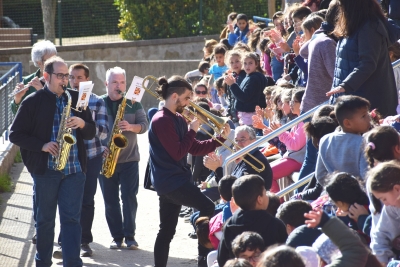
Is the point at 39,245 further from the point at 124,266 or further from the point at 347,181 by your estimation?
the point at 347,181

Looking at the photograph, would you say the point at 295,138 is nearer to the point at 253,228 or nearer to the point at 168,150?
the point at 168,150

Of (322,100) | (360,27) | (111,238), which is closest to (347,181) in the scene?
(360,27)

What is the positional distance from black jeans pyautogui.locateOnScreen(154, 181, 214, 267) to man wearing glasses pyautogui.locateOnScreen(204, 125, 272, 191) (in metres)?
0.55

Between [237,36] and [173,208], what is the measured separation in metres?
8.13

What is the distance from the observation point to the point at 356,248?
12.7ft

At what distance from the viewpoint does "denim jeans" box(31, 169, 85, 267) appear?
6352 mm

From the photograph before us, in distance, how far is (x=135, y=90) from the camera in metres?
7.44

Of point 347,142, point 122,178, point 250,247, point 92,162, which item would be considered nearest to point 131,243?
point 122,178

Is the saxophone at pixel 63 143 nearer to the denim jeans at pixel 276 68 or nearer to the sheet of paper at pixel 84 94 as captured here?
the sheet of paper at pixel 84 94

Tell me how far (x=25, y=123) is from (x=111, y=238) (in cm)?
215

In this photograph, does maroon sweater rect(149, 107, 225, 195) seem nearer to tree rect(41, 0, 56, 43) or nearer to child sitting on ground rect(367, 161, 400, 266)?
child sitting on ground rect(367, 161, 400, 266)

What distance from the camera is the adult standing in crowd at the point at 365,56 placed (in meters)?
6.06

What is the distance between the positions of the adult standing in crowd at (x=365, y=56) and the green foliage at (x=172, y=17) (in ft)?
45.2

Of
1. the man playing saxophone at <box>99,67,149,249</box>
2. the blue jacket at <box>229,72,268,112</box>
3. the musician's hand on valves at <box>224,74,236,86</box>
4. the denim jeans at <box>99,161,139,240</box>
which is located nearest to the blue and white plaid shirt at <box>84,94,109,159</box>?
the man playing saxophone at <box>99,67,149,249</box>
